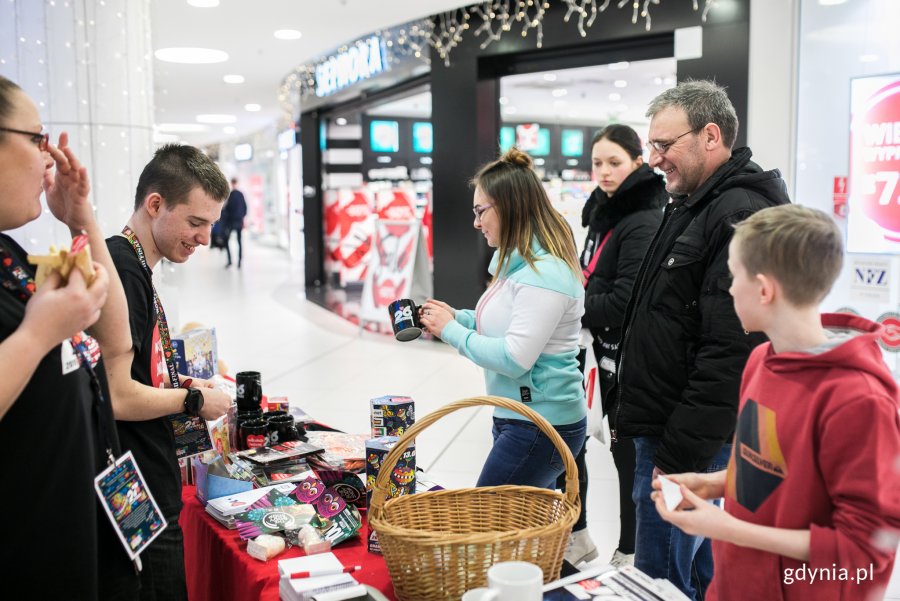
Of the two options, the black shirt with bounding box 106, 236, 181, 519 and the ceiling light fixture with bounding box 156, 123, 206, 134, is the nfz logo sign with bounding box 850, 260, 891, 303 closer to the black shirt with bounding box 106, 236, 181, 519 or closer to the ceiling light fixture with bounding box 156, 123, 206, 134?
the black shirt with bounding box 106, 236, 181, 519

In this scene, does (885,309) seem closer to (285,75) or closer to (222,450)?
(222,450)

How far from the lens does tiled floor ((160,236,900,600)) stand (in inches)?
167

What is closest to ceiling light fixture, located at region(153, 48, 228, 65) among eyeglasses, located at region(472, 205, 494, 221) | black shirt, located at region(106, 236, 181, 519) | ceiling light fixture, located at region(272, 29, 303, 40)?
ceiling light fixture, located at region(272, 29, 303, 40)

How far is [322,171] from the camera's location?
12375mm

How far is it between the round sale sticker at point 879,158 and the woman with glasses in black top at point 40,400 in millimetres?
4674

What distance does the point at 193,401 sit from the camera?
1.84 m

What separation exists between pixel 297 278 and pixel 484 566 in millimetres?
13621

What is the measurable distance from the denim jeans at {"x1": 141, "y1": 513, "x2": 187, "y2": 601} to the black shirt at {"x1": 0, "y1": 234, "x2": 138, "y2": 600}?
1.27ft

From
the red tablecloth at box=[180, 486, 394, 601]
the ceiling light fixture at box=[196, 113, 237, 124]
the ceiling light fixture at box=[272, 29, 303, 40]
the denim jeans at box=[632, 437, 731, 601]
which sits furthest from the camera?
the ceiling light fixture at box=[196, 113, 237, 124]

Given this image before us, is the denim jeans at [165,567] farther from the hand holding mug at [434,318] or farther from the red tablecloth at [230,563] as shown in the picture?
the hand holding mug at [434,318]

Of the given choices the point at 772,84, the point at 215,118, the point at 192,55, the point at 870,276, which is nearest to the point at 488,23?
the point at 772,84

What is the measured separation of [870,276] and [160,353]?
4.39 metres

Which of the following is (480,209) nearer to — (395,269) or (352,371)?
(352,371)

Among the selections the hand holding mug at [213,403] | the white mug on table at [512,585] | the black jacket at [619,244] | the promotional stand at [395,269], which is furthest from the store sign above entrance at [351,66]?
the white mug on table at [512,585]
